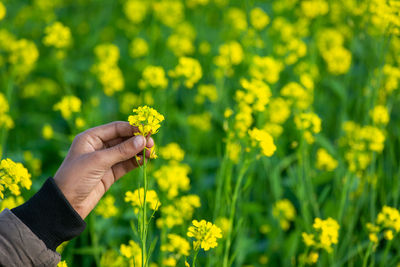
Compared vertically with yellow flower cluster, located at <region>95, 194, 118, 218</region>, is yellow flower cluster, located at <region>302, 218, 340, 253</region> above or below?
below

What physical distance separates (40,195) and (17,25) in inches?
116

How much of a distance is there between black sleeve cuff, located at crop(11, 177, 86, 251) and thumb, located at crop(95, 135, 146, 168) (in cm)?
14

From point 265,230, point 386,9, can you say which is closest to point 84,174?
point 265,230

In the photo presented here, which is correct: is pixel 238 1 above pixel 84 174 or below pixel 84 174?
above

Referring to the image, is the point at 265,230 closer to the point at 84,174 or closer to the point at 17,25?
the point at 84,174

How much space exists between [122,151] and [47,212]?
0.78 ft

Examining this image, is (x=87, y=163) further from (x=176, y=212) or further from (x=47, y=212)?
(x=176, y=212)

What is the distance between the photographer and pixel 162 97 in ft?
7.80

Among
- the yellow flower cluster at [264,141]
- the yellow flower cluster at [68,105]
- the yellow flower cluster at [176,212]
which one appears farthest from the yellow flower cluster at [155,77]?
the yellow flower cluster at [264,141]

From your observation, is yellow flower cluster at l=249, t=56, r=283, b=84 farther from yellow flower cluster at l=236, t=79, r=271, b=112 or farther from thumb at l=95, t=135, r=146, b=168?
thumb at l=95, t=135, r=146, b=168

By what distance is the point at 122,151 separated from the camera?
1.14 meters

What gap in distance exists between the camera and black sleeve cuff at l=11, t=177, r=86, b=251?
3.71ft

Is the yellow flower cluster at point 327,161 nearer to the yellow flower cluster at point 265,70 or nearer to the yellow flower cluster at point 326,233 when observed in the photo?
the yellow flower cluster at point 265,70

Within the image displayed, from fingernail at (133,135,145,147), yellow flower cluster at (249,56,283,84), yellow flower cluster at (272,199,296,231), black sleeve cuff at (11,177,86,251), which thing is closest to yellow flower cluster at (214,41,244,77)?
yellow flower cluster at (249,56,283,84)
